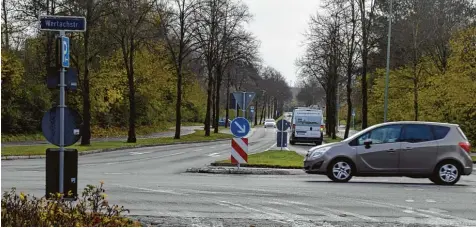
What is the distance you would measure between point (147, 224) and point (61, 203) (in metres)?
1.59

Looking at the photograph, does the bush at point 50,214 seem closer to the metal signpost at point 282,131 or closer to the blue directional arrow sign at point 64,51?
the blue directional arrow sign at point 64,51

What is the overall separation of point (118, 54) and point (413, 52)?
23700 millimetres

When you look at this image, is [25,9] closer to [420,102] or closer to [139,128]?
[139,128]

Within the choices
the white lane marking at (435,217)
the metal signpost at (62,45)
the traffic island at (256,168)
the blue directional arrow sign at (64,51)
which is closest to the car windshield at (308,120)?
the traffic island at (256,168)

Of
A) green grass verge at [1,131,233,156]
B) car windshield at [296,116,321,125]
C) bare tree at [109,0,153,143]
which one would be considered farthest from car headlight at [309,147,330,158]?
car windshield at [296,116,321,125]

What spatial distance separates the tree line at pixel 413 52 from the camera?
3341cm

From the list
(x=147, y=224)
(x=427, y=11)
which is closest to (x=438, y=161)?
(x=147, y=224)

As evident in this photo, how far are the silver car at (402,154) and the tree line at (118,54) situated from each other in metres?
20.8

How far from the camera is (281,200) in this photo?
1098cm

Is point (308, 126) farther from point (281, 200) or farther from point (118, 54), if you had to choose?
point (281, 200)

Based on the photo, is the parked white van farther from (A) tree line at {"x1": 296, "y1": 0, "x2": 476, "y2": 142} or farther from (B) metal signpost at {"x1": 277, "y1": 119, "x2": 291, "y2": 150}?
(B) metal signpost at {"x1": 277, "y1": 119, "x2": 291, "y2": 150}

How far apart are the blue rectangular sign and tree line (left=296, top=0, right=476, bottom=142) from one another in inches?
1089

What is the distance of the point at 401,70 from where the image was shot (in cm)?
4212

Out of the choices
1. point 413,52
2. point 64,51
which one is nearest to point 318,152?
point 64,51
